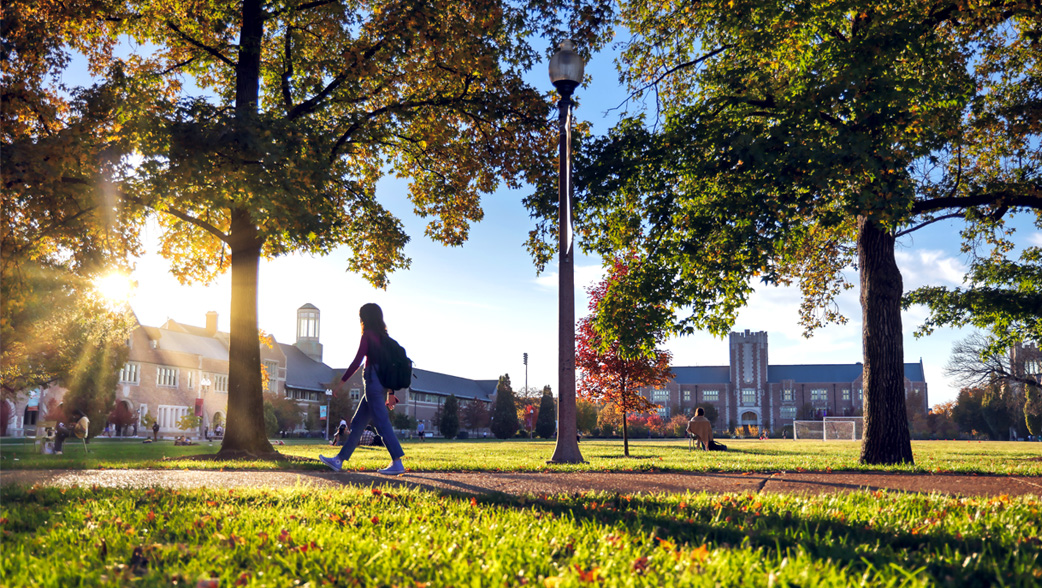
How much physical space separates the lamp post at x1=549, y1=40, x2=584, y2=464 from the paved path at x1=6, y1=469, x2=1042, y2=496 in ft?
5.20

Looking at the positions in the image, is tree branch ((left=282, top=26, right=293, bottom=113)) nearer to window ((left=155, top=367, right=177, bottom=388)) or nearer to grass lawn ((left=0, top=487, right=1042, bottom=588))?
grass lawn ((left=0, top=487, right=1042, bottom=588))

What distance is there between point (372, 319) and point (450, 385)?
92839mm

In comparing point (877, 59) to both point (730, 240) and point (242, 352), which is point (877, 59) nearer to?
point (730, 240)

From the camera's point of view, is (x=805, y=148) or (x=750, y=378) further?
(x=750, y=378)

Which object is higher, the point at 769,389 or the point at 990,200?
the point at 990,200

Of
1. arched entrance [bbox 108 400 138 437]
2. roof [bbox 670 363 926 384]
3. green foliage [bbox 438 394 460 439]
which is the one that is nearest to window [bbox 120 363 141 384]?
arched entrance [bbox 108 400 138 437]

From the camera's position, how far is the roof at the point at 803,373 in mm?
106625

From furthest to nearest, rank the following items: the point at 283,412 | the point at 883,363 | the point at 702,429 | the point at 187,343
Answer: the point at 187,343 < the point at 283,412 < the point at 702,429 < the point at 883,363

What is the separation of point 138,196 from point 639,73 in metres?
9.98

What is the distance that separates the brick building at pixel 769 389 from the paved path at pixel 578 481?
321 ft

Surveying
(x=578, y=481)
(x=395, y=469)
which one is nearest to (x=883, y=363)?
(x=578, y=481)

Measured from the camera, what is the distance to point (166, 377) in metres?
58.6

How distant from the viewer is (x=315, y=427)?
61500 mm

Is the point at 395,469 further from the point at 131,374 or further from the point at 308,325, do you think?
the point at 308,325
